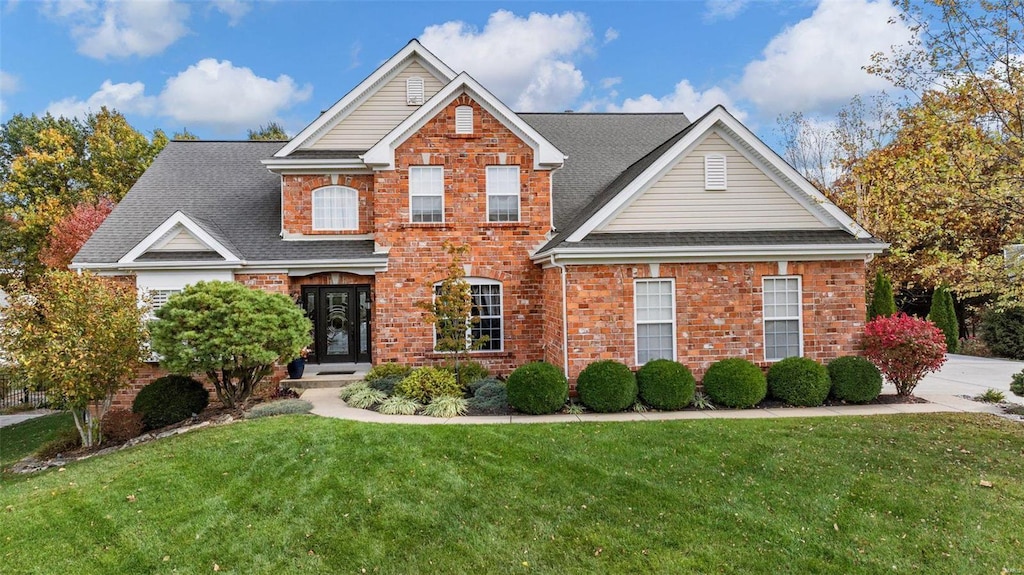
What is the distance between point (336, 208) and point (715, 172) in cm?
997

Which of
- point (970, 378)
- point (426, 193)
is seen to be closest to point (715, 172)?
point (426, 193)

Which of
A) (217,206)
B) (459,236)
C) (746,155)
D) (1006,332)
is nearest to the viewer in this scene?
(746,155)

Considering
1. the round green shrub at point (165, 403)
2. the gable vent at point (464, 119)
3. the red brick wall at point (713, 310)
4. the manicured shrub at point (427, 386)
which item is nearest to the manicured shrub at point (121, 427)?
the round green shrub at point (165, 403)

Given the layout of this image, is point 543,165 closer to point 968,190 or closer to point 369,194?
point 369,194

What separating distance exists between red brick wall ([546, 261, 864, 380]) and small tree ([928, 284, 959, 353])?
1345 cm

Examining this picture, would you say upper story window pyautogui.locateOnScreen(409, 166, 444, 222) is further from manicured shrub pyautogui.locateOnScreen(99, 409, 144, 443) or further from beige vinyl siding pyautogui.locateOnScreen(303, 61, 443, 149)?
manicured shrub pyautogui.locateOnScreen(99, 409, 144, 443)

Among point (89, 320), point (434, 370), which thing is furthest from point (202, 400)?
point (434, 370)

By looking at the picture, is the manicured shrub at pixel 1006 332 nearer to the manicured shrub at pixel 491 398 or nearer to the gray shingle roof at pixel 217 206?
the manicured shrub at pixel 491 398

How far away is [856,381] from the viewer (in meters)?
10.6

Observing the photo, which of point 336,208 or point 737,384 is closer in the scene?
point 737,384

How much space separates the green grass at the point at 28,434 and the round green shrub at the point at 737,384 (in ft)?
46.7

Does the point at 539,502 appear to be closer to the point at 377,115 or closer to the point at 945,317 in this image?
the point at 377,115

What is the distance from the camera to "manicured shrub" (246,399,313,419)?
1030cm

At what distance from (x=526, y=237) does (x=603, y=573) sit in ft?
31.3
